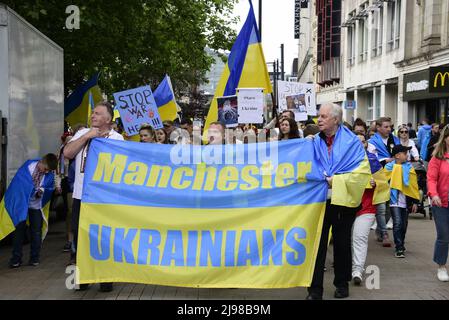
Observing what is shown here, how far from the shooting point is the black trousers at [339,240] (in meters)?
6.84

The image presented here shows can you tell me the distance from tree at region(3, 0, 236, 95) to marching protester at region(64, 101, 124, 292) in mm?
5605

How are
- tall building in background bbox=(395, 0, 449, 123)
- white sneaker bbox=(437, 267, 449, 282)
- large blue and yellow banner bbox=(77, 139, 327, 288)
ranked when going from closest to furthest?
large blue and yellow banner bbox=(77, 139, 327, 288), white sneaker bbox=(437, 267, 449, 282), tall building in background bbox=(395, 0, 449, 123)

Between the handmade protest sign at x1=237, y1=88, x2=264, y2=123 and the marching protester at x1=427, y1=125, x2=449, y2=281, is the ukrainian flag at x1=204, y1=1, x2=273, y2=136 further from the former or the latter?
the marching protester at x1=427, y1=125, x2=449, y2=281

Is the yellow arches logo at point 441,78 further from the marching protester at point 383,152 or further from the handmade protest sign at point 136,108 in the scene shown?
the handmade protest sign at point 136,108

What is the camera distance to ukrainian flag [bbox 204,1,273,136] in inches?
401

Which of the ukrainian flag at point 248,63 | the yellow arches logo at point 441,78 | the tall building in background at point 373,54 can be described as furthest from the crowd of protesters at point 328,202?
the tall building in background at point 373,54

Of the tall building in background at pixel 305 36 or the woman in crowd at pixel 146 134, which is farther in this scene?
the tall building in background at pixel 305 36

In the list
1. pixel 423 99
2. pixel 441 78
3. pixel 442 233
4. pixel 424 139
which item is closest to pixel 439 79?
pixel 441 78

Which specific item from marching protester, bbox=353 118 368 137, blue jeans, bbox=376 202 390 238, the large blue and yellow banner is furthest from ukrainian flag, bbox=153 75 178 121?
the large blue and yellow banner

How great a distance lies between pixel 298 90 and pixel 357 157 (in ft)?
27.9

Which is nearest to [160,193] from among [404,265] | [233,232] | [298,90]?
[233,232]

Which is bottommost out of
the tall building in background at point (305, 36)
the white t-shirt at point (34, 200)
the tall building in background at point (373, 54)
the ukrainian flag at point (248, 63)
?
the white t-shirt at point (34, 200)

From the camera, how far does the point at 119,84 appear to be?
2412cm

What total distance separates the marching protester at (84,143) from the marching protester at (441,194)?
3.65 meters
